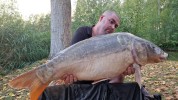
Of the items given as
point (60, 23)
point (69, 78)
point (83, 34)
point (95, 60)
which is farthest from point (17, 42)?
point (95, 60)

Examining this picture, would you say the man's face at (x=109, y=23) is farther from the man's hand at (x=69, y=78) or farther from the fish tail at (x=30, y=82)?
the fish tail at (x=30, y=82)

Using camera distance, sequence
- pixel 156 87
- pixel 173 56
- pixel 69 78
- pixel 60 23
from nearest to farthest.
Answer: pixel 69 78 < pixel 156 87 < pixel 60 23 < pixel 173 56

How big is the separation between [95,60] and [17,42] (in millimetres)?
6367

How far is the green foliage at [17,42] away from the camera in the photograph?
8086 millimetres

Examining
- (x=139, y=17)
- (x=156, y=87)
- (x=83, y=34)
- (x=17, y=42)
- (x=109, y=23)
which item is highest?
(x=109, y=23)

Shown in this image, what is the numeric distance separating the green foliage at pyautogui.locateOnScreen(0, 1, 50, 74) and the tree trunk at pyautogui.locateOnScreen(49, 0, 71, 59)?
140cm

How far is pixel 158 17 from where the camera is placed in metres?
13.7

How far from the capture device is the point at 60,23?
22.7 feet

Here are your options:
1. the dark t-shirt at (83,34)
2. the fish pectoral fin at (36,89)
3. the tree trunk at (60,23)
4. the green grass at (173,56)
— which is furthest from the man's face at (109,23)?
the green grass at (173,56)

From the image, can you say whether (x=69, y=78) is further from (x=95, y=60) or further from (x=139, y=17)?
(x=139, y=17)

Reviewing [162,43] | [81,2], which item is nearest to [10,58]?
[81,2]

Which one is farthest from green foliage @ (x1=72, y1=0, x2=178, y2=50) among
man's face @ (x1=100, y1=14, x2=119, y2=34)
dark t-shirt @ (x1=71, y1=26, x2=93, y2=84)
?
man's face @ (x1=100, y1=14, x2=119, y2=34)

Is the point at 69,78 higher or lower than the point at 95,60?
lower

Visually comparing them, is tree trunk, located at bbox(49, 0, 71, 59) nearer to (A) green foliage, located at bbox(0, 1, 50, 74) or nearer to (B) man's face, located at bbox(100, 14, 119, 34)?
(A) green foliage, located at bbox(0, 1, 50, 74)
